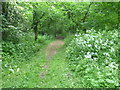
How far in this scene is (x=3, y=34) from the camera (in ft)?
20.4

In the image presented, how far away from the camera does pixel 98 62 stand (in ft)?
13.9

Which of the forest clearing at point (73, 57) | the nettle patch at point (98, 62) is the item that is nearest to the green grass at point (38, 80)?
the forest clearing at point (73, 57)

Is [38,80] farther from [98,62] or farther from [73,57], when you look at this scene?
[98,62]

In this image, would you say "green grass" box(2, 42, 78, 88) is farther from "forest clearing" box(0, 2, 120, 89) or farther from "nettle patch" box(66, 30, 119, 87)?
"nettle patch" box(66, 30, 119, 87)

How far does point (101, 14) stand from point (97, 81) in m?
4.88

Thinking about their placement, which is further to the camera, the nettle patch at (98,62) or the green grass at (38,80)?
the green grass at (38,80)

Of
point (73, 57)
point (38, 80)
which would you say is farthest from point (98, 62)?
point (38, 80)

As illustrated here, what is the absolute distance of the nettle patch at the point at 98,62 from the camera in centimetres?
320

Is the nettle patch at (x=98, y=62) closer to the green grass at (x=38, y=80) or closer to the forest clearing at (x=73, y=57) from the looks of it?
the forest clearing at (x=73, y=57)

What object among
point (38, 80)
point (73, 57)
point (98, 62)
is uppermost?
point (98, 62)

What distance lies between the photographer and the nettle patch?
3.20 m

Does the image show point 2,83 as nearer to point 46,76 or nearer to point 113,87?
point 46,76

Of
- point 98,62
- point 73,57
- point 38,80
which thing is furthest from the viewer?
point 73,57

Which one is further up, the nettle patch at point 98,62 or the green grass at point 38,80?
the nettle patch at point 98,62
